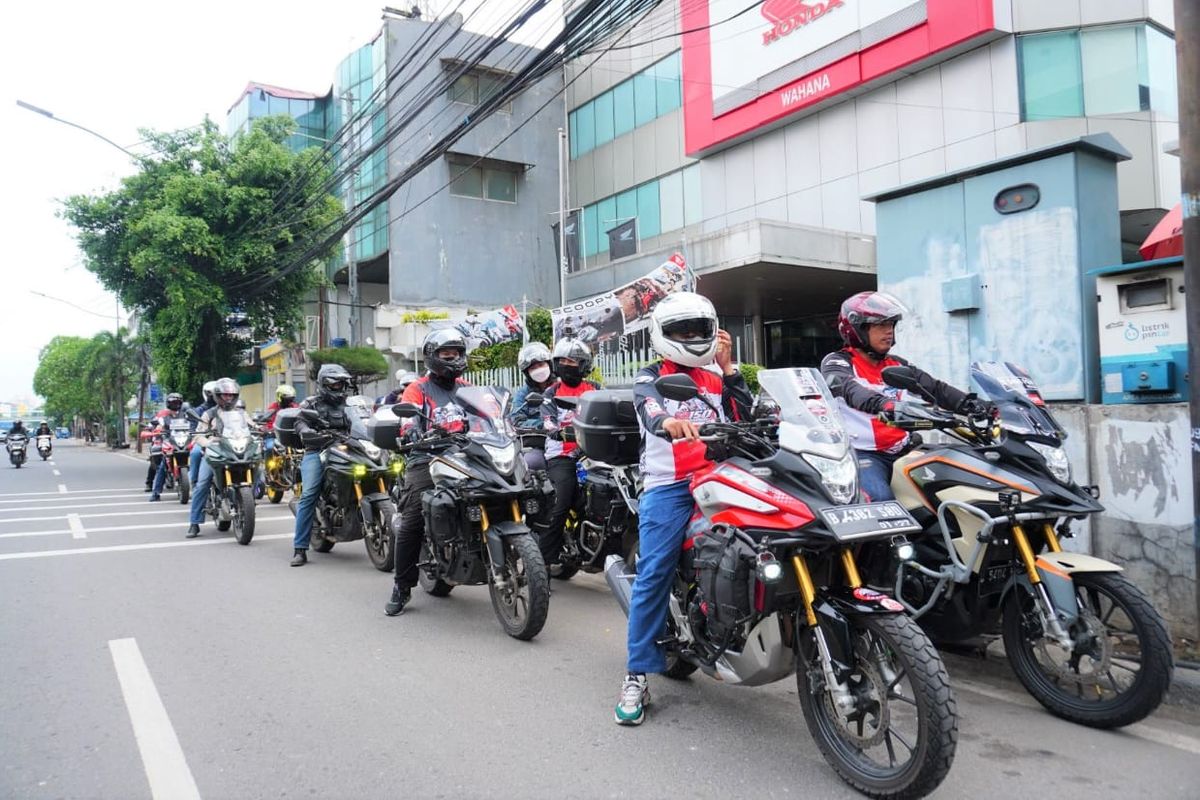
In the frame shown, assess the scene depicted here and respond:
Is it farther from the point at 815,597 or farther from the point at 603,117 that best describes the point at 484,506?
the point at 603,117

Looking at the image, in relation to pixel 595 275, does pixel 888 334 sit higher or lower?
lower

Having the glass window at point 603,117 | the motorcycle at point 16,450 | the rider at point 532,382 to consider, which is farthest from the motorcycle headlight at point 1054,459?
the motorcycle at point 16,450

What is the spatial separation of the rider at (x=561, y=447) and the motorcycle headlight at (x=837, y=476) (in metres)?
3.46

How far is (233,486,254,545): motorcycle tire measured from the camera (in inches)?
364

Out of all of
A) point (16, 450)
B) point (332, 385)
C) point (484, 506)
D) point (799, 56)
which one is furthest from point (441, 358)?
point (16, 450)

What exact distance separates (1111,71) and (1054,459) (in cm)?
1478

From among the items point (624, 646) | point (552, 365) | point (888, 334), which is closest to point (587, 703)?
point (624, 646)

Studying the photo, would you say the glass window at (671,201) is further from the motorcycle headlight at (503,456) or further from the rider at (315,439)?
the motorcycle headlight at (503,456)

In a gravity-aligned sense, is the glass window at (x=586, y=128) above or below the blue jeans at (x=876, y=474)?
above

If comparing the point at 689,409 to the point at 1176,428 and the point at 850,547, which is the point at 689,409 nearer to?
the point at 850,547

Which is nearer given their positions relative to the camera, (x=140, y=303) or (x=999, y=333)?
(x=999, y=333)

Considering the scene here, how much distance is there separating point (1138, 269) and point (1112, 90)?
1243 cm

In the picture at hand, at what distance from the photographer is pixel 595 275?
2058cm

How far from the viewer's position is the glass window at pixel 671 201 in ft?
79.3
